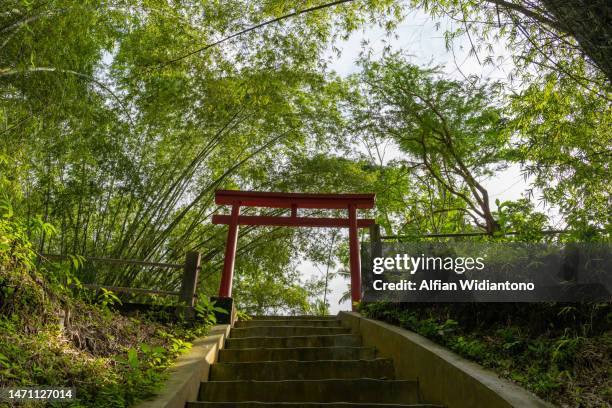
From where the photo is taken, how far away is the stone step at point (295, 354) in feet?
15.4

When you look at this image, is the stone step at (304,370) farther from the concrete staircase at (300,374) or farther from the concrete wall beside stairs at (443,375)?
the concrete wall beside stairs at (443,375)

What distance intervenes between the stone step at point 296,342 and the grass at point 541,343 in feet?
4.70

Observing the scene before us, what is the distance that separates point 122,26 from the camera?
5.37m

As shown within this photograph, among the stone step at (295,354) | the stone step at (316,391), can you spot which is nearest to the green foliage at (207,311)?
the stone step at (295,354)

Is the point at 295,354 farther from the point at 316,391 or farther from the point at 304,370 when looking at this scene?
the point at 316,391

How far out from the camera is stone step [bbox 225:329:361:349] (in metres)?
5.17

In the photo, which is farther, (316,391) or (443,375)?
(316,391)

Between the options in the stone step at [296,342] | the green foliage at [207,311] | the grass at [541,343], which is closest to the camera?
the grass at [541,343]

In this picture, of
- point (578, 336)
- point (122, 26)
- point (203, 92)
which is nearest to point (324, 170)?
point (203, 92)

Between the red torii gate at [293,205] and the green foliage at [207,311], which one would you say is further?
the red torii gate at [293,205]

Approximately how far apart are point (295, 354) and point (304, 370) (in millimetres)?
595

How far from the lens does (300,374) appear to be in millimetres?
4129

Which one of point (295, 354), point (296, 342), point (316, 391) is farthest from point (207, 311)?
point (316, 391)

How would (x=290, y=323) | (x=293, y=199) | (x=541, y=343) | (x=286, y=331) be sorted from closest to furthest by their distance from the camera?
(x=541, y=343) < (x=286, y=331) < (x=290, y=323) < (x=293, y=199)
